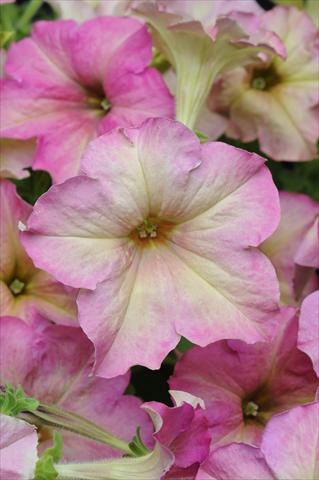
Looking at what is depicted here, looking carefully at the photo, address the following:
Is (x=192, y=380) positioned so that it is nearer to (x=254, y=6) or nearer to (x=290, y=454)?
(x=290, y=454)

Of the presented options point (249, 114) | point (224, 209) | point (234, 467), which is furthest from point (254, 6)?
point (234, 467)

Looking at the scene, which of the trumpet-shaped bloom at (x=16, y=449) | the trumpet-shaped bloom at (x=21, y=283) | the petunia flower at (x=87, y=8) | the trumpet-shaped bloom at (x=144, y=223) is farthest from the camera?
the petunia flower at (x=87, y=8)

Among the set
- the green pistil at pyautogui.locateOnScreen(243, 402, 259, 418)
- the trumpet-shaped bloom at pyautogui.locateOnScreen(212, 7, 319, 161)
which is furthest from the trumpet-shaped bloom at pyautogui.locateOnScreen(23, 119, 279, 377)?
the trumpet-shaped bloom at pyautogui.locateOnScreen(212, 7, 319, 161)

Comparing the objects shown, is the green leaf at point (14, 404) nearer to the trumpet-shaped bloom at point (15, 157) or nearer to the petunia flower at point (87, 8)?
the trumpet-shaped bloom at point (15, 157)

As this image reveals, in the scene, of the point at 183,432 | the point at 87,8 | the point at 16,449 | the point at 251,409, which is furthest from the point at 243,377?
the point at 87,8

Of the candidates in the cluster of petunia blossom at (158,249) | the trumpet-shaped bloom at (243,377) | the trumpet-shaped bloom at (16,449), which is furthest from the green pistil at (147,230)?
the trumpet-shaped bloom at (16,449)
